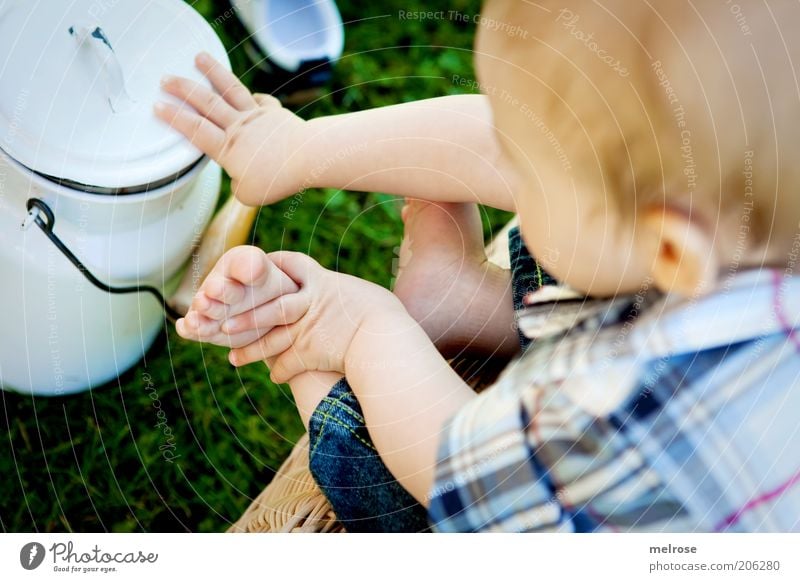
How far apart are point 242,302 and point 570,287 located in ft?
0.58

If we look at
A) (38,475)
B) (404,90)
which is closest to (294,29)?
(404,90)

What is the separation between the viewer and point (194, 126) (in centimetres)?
44

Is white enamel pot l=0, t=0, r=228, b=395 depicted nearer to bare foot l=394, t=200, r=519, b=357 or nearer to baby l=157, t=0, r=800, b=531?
baby l=157, t=0, r=800, b=531

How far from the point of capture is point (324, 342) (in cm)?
46

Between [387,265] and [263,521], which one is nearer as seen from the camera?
[263,521]

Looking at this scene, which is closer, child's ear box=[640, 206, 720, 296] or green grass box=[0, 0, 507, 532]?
child's ear box=[640, 206, 720, 296]

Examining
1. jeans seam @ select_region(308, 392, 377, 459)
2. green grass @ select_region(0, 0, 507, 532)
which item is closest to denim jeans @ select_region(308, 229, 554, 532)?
jeans seam @ select_region(308, 392, 377, 459)

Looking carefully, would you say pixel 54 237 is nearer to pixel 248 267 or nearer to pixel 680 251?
pixel 248 267

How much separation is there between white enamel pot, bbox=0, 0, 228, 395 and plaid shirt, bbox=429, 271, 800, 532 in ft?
0.63

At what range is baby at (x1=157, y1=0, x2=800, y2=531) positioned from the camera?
1.18 feet

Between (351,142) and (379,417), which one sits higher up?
(351,142)

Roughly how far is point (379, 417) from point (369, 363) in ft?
0.10

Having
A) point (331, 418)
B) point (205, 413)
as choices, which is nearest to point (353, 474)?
point (331, 418)
